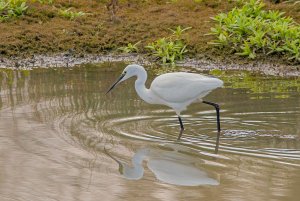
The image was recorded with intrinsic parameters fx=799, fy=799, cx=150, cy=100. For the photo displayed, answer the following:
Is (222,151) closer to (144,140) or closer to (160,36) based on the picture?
(144,140)

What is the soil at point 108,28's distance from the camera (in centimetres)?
1352

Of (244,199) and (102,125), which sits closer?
(244,199)

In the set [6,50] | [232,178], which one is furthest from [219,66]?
[232,178]

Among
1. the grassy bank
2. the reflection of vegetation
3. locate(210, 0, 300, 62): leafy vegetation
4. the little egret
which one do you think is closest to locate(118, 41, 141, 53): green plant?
the grassy bank

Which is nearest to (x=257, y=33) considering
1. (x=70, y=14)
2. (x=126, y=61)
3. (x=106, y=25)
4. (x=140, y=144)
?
Result: (x=126, y=61)

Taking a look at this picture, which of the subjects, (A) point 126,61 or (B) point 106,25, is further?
(B) point 106,25

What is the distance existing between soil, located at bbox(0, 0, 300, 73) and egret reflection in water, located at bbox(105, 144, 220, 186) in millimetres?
5130

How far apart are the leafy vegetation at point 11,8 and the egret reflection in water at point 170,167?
728cm

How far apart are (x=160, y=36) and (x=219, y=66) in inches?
65.6

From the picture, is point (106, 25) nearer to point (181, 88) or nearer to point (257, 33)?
point (257, 33)

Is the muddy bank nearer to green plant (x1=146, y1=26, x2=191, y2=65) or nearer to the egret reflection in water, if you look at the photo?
green plant (x1=146, y1=26, x2=191, y2=65)

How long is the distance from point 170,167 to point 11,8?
26.6 feet

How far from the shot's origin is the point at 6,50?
13.4 meters

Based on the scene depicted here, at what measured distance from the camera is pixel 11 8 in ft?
48.3
